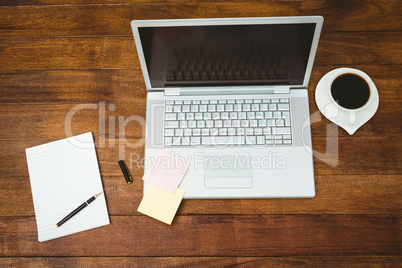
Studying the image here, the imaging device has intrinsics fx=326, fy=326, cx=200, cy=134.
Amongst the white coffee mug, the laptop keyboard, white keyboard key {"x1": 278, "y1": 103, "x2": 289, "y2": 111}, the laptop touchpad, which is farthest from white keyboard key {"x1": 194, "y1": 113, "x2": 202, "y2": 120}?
the white coffee mug

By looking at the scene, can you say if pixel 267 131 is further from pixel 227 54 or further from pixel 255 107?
pixel 227 54

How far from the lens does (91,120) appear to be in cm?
96

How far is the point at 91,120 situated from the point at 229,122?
0.41 m

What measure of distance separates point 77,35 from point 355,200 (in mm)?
960

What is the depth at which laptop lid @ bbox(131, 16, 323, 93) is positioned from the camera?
711 millimetres

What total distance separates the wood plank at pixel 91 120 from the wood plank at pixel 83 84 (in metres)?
0.02

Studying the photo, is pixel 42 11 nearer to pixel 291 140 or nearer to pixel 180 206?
pixel 180 206

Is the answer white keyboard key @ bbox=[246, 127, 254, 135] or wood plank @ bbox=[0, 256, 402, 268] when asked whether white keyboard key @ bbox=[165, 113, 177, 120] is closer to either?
white keyboard key @ bbox=[246, 127, 254, 135]

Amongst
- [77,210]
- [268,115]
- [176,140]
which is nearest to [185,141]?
[176,140]

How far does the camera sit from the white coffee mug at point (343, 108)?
87cm

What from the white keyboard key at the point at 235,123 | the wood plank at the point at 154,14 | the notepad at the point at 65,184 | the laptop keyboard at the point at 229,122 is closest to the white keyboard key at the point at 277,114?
the laptop keyboard at the point at 229,122

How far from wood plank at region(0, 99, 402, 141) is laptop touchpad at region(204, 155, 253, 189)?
218 millimetres

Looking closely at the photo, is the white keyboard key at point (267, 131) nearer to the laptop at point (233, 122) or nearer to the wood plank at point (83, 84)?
the laptop at point (233, 122)

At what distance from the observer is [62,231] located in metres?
0.88
